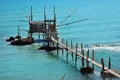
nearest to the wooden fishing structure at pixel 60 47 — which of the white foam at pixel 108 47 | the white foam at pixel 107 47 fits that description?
the white foam at pixel 107 47

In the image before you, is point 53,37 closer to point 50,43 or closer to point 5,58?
point 50,43

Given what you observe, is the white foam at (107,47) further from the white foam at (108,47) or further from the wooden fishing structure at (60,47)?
the wooden fishing structure at (60,47)

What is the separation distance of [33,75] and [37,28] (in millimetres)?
27635

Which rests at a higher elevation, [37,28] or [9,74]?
[37,28]

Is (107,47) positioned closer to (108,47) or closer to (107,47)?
(107,47)

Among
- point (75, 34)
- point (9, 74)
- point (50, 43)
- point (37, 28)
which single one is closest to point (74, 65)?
point (9, 74)

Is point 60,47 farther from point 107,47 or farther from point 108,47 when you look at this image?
point 108,47

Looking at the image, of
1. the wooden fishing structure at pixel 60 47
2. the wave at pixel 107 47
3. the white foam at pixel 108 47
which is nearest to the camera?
Answer: the wooden fishing structure at pixel 60 47

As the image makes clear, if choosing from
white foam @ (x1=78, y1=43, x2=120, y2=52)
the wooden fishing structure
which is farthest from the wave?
the wooden fishing structure

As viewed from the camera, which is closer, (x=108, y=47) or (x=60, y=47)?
(x=108, y=47)

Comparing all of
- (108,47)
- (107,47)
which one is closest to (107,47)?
A: (107,47)

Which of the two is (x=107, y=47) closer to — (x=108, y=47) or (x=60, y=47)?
(x=108, y=47)

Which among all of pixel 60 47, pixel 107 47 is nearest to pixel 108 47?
pixel 107 47

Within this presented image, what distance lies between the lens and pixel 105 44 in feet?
247
